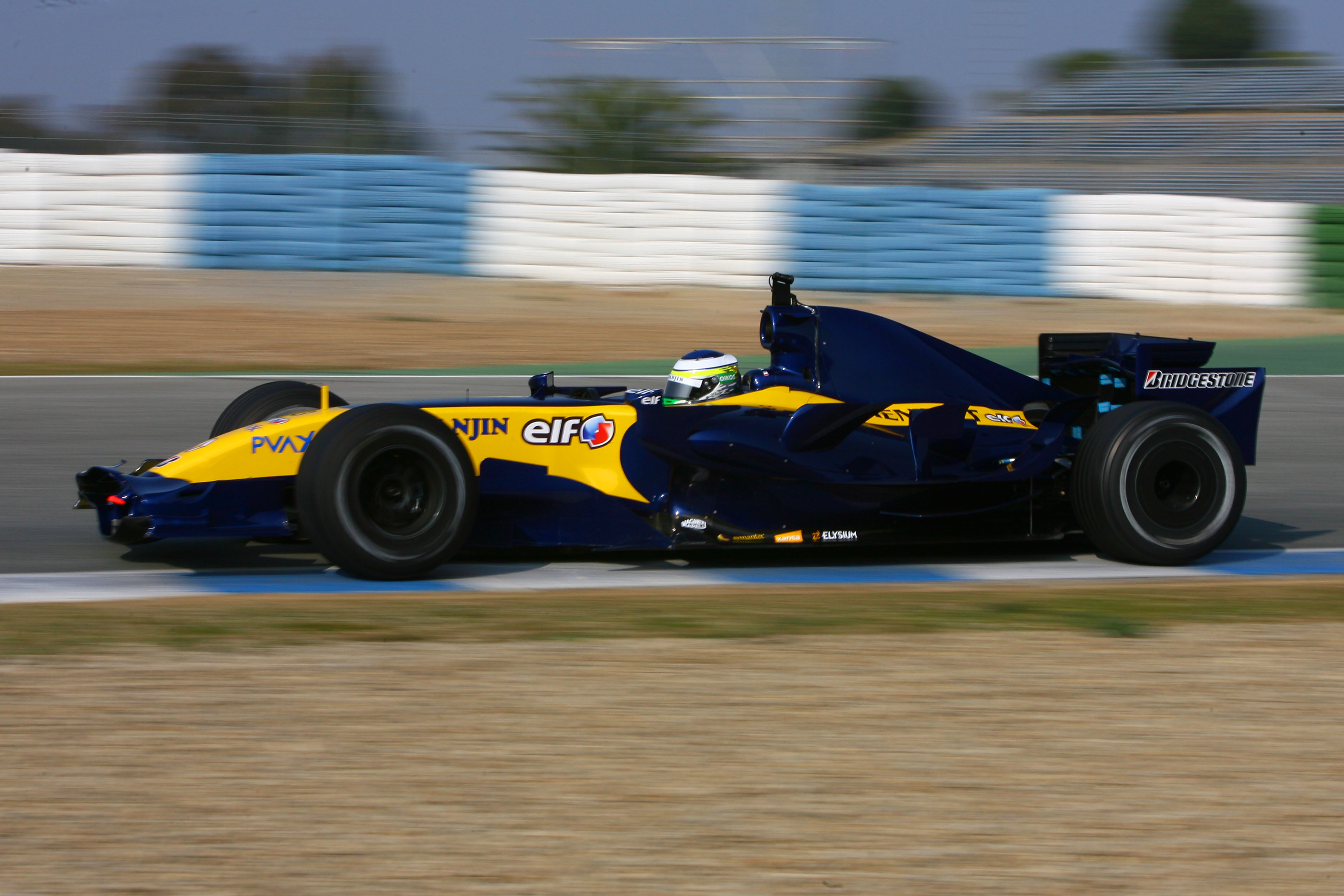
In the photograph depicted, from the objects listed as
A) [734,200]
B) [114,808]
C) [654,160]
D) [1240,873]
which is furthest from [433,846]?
[654,160]

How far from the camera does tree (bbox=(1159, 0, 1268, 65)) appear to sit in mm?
32719

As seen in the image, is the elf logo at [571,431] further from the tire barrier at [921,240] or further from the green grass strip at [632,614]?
the tire barrier at [921,240]

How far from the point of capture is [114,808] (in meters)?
3.11

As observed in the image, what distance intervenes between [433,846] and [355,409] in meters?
2.57

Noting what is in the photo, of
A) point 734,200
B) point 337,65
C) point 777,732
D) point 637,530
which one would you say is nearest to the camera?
point 777,732

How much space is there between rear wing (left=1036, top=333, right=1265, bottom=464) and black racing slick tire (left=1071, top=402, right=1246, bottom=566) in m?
0.29

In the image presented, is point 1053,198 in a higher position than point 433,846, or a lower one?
A: higher

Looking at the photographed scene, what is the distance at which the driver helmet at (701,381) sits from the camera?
5887 millimetres

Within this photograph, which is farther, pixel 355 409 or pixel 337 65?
Result: pixel 337 65

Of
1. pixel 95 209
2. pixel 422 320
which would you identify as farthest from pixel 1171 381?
pixel 95 209

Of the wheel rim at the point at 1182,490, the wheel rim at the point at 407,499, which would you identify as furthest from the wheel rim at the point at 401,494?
the wheel rim at the point at 1182,490

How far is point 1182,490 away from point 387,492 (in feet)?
10.6

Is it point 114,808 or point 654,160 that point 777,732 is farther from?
point 654,160

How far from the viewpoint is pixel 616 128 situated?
18250 mm
